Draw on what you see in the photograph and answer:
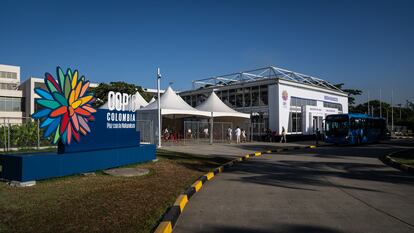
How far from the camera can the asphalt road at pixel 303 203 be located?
5.54 metres

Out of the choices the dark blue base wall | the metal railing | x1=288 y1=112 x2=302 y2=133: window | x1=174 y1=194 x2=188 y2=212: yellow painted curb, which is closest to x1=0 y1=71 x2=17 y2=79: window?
the metal railing

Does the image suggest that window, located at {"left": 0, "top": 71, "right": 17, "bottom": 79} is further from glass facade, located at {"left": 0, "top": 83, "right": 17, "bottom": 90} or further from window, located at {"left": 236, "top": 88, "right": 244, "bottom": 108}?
window, located at {"left": 236, "top": 88, "right": 244, "bottom": 108}

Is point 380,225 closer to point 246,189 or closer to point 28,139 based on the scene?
point 246,189

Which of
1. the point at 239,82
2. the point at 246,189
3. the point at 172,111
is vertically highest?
the point at 239,82

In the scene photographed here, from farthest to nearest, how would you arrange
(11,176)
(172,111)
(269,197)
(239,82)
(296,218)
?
1. (239,82)
2. (172,111)
3. (11,176)
4. (269,197)
5. (296,218)

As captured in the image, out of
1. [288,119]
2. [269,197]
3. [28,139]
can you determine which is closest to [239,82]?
[288,119]

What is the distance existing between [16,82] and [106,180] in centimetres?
7280

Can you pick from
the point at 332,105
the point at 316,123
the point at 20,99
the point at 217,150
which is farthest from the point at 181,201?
the point at 20,99

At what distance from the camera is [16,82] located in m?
70.8

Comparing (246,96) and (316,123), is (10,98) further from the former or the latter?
(316,123)

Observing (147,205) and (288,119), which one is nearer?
(147,205)

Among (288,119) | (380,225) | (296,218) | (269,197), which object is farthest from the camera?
(288,119)

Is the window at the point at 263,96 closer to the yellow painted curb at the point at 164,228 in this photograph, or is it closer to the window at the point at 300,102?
the window at the point at 300,102

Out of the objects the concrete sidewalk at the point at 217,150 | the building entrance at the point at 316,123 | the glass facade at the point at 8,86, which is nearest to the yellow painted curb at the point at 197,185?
the concrete sidewalk at the point at 217,150
